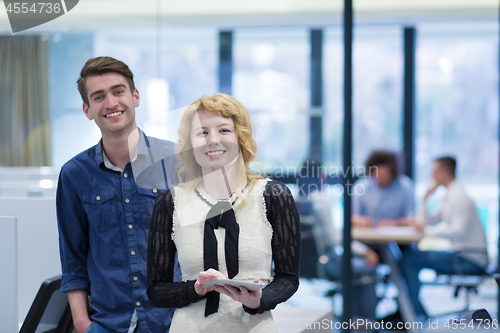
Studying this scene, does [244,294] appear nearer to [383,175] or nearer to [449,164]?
[383,175]

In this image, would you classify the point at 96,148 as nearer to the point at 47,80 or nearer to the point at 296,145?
the point at 47,80

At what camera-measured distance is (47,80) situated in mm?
1807

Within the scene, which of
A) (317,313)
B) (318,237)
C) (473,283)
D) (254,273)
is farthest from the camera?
(318,237)

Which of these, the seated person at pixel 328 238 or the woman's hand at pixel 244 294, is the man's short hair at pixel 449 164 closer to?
the seated person at pixel 328 238

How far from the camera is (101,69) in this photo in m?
1.37

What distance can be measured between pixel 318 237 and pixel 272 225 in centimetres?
272

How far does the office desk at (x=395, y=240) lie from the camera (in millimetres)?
3345

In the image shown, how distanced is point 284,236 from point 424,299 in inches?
146

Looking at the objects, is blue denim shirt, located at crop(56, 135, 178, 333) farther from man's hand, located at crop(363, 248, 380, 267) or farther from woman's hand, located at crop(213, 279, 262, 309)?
man's hand, located at crop(363, 248, 380, 267)

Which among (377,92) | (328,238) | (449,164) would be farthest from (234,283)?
(377,92)

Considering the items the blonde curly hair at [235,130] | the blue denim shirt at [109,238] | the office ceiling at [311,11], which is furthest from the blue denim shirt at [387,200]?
the blonde curly hair at [235,130]

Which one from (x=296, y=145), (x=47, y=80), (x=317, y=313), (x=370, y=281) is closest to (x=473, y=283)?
(x=370, y=281)

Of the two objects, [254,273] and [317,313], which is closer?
[254,273]

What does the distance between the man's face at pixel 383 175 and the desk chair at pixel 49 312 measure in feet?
9.15
